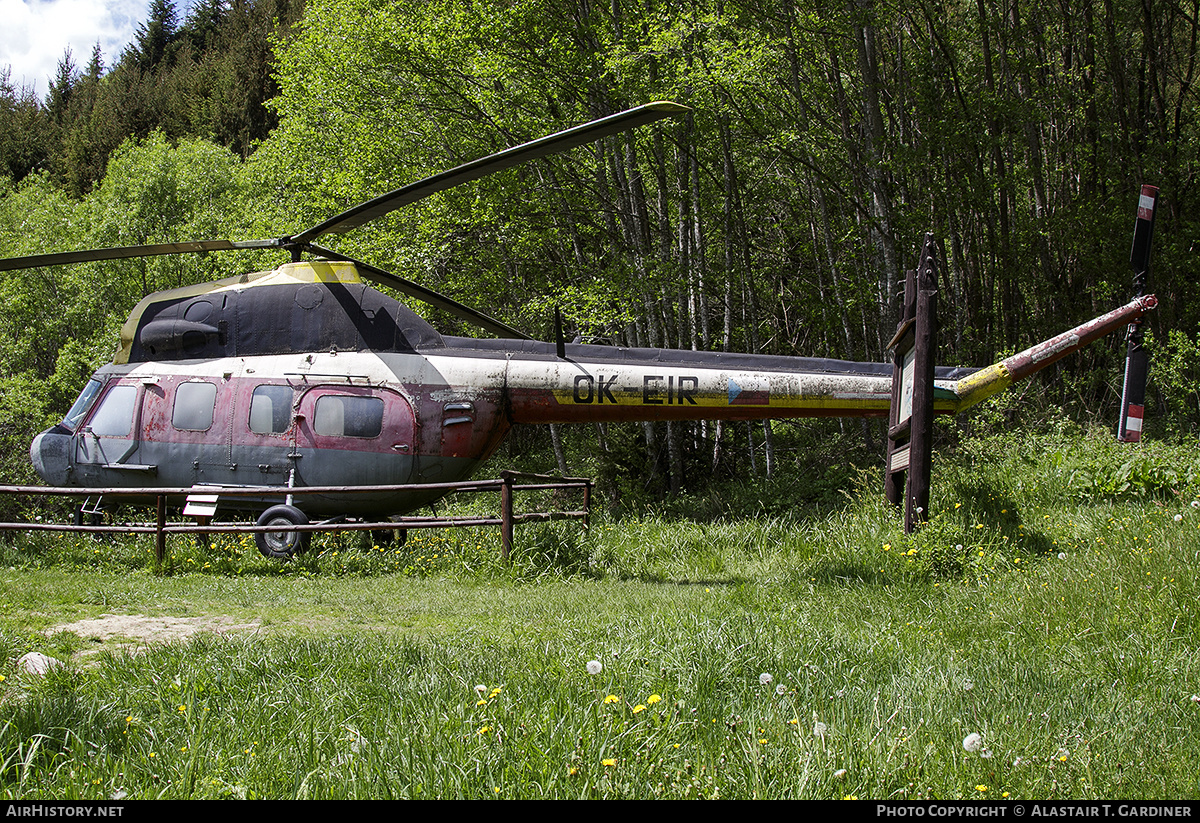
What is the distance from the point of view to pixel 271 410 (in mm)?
9078

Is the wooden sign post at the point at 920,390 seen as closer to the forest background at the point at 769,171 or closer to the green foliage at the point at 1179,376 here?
the forest background at the point at 769,171

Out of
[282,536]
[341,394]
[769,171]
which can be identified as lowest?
[282,536]

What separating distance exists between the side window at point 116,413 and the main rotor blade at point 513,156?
10.2ft

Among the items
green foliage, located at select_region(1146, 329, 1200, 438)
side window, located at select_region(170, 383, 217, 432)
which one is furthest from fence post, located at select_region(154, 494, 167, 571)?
green foliage, located at select_region(1146, 329, 1200, 438)

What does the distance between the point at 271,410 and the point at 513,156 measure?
442 centimetres

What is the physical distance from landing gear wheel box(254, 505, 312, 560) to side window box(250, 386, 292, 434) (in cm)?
98

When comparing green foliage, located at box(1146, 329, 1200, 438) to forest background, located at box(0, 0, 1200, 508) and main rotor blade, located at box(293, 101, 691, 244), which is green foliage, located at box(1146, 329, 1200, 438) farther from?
main rotor blade, located at box(293, 101, 691, 244)

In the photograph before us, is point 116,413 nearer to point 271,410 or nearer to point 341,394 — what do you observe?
point 271,410

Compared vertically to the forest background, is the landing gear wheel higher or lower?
lower

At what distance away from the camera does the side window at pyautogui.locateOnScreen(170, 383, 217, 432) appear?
30.4 feet

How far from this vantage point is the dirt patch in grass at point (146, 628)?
4.58m


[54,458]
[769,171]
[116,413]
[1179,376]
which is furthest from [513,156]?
[769,171]

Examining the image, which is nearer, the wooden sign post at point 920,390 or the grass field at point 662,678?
the grass field at point 662,678

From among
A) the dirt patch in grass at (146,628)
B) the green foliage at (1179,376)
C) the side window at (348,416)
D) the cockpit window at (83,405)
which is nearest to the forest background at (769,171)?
the green foliage at (1179,376)
